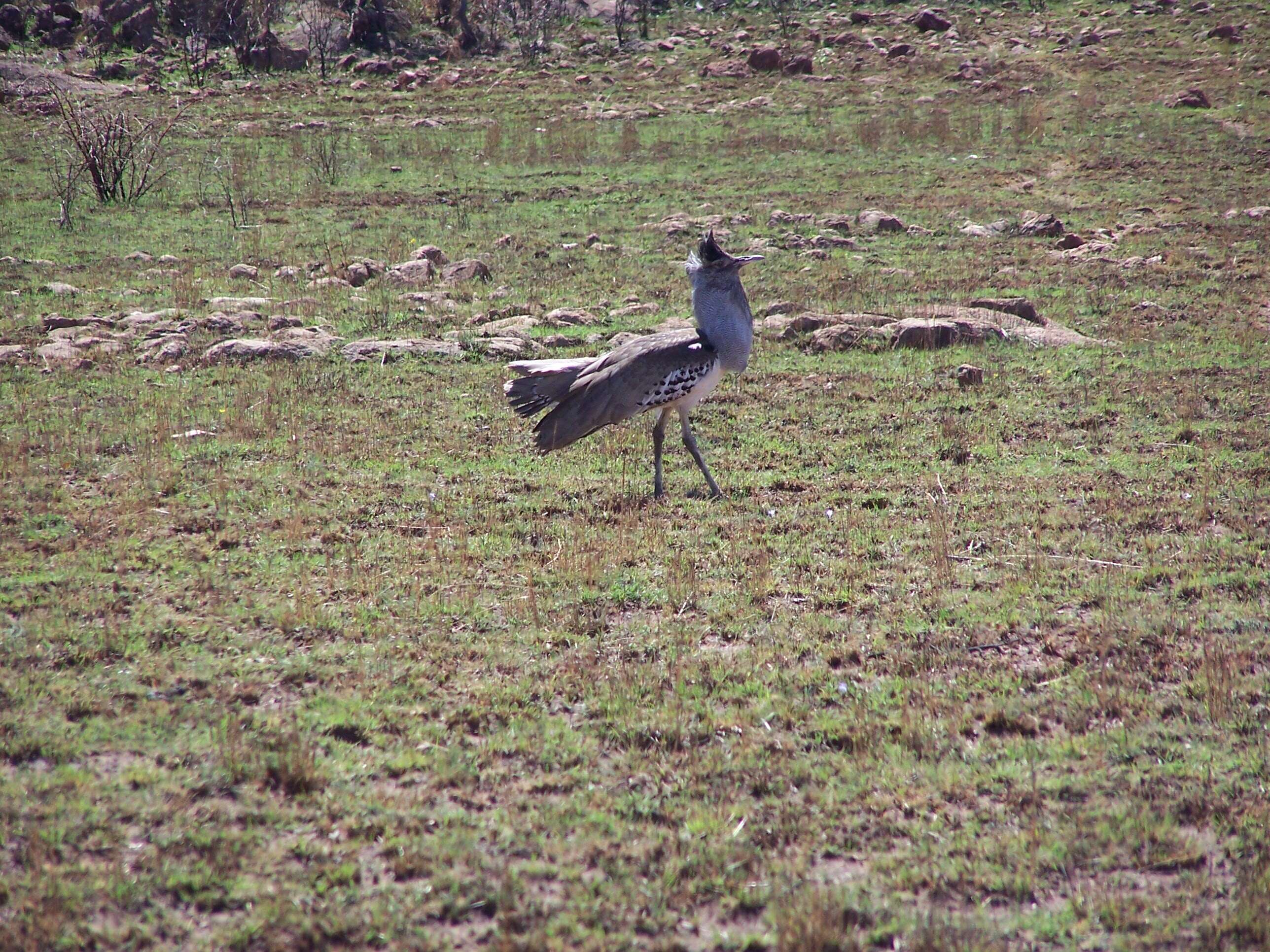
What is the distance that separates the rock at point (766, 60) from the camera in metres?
32.6

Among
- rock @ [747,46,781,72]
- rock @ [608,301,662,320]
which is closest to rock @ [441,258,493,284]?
rock @ [608,301,662,320]

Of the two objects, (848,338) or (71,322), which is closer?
(848,338)

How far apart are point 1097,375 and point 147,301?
11.2m

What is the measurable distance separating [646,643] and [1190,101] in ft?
83.0

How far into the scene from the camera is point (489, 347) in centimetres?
1242

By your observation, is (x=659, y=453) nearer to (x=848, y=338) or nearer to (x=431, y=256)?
(x=848, y=338)

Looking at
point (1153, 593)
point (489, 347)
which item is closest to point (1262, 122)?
point (489, 347)

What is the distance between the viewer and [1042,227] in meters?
17.9

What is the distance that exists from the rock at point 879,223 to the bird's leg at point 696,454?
10.6 metres

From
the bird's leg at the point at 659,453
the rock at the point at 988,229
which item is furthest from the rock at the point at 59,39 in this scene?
the bird's leg at the point at 659,453

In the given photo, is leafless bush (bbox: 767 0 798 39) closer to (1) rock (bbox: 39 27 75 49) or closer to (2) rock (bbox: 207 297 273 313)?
(1) rock (bbox: 39 27 75 49)

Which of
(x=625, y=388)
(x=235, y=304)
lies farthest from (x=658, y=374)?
(x=235, y=304)

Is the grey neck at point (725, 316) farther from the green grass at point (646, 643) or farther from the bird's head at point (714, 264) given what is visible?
the green grass at point (646, 643)

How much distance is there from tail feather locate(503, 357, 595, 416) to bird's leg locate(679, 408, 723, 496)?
2.82 feet
